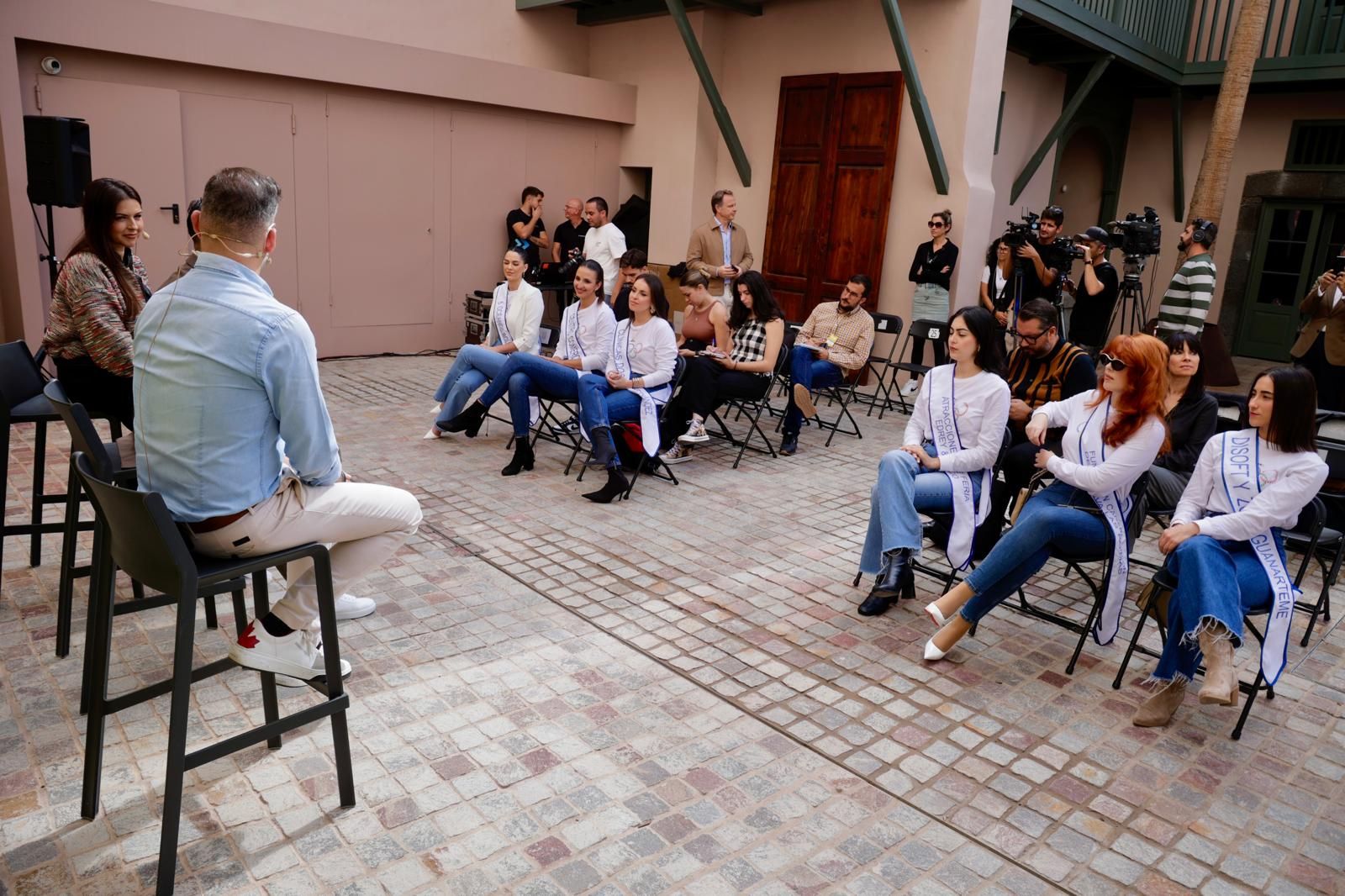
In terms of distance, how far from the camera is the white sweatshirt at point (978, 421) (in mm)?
4129

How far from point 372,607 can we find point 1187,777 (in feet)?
10.1

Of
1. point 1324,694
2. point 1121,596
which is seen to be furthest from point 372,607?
point 1324,694

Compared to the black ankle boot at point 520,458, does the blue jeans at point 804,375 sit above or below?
above

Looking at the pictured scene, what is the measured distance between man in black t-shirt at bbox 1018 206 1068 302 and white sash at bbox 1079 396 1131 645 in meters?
4.87

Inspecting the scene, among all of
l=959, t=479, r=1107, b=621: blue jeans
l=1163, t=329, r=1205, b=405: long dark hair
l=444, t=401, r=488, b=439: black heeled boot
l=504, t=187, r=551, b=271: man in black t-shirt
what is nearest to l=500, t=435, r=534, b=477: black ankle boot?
l=444, t=401, r=488, b=439: black heeled boot

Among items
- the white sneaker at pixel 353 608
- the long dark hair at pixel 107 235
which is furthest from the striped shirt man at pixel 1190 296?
the long dark hair at pixel 107 235

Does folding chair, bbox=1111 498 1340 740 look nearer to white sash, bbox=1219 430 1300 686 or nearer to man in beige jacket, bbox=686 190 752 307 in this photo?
white sash, bbox=1219 430 1300 686

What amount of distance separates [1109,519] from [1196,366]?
1219mm

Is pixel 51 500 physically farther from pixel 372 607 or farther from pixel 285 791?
pixel 285 791

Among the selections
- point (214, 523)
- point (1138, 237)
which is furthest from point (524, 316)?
point (1138, 237)

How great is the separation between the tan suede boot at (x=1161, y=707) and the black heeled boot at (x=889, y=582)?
108cm

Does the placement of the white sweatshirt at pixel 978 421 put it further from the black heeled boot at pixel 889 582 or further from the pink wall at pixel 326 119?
the pink wall at pixel 326 119

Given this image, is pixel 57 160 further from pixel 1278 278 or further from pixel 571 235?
pixel 1278 278

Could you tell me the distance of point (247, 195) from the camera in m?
2.38
